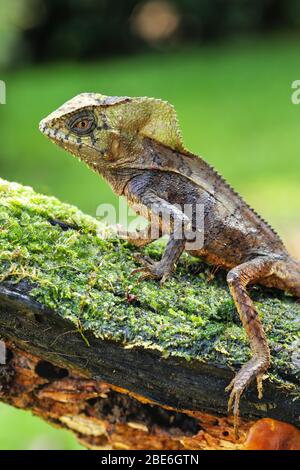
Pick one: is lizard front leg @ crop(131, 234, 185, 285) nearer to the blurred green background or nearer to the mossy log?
the mossy log

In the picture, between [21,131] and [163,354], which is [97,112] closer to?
[163,354]

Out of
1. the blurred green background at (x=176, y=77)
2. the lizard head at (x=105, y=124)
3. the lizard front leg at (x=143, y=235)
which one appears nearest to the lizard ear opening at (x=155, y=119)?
the lizard head at (x=105, y=124)

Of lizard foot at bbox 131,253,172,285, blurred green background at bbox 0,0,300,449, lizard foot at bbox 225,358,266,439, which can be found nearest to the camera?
lizard foot at bbox 225,358,266,439
